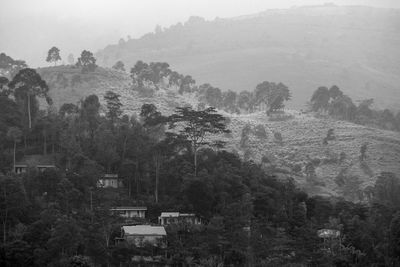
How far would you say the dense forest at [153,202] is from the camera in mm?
60312

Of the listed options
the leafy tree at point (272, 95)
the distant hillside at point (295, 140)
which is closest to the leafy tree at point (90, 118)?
the distant hillside at point (295, 140)

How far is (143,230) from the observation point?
64875 millimetres

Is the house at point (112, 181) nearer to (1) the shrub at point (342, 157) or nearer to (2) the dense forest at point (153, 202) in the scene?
(2) the dense forest at point (153, 202)

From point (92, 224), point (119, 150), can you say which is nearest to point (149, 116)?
point (119, 150)

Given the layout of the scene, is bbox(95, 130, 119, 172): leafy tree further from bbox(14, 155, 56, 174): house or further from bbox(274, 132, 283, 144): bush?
bbox(274, 132, 283, 144): bush

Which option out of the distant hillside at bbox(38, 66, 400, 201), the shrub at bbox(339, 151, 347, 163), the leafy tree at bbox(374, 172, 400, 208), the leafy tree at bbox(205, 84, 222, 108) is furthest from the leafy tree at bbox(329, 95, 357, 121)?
the leafy tree at bbox(374, 172, 400, 208)

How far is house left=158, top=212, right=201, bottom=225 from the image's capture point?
224ft

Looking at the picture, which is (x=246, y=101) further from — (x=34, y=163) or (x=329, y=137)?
(x=34, y=163)

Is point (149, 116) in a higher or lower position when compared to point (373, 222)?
higher

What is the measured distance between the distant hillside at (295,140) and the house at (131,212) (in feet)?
109

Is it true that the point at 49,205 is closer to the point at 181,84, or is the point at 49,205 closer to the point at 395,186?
the point at 395,186

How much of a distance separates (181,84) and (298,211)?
70237 millimetres

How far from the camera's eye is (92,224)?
61.5 meters

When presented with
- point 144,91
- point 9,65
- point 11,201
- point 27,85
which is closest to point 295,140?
point 144,91
